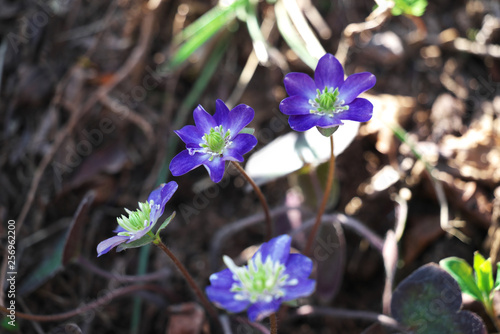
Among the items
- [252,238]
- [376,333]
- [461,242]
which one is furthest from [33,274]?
[461,242]

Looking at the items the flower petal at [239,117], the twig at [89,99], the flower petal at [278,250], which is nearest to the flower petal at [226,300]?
the flower petal at [278,250]

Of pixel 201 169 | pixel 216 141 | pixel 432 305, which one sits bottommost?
pixel 432 305

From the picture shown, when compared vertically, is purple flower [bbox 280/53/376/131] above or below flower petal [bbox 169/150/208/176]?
below

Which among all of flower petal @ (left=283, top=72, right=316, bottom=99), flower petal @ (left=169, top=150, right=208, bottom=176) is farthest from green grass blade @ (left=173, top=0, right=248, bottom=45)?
flower petal @ (left=169, top=150, right=208, bottom=176)

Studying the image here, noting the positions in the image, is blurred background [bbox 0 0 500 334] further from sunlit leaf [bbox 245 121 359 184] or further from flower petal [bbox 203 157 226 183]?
flower petal [bbox 203 157 226 183]

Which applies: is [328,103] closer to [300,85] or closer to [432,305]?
[300,85]

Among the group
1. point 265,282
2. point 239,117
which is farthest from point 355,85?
point 265,282
